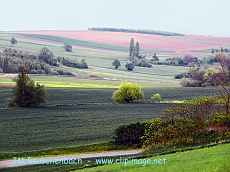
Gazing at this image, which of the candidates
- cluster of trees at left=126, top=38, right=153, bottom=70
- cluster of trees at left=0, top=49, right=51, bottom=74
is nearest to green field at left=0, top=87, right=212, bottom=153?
cluster of trees at left=0, top=49, right=51, bottom=74

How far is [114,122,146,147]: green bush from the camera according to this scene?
122ft

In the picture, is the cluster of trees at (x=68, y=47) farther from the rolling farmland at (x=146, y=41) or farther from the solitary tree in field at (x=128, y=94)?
the solitary tree in field at (x=128, y=94)

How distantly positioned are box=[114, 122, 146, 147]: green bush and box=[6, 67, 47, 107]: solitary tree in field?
24164 millimetres

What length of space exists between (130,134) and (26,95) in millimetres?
25237

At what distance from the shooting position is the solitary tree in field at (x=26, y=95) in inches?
2341

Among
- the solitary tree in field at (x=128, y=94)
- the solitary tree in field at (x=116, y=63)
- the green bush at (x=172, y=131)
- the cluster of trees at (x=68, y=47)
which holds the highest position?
the green bush at (x=172, y=131)

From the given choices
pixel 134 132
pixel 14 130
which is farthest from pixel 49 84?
pixel 134 132

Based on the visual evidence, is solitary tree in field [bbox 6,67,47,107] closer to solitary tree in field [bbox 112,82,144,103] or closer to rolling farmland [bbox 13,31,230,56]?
solitary tree in field [bbox 112,82,144,103]

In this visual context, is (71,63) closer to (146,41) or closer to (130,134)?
(146,41)

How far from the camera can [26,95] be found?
59.7 meters

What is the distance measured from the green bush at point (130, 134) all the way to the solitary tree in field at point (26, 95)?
79.3 ft

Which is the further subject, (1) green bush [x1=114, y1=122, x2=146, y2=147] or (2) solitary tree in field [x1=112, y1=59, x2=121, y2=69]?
(2) solitary tree in field [x1=112, y1=59, x2=121, y2=69]

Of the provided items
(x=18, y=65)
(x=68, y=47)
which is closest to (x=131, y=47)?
(x=68, y=47)

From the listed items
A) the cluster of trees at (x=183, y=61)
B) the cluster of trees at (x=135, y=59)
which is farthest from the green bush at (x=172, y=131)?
the cluster of trees at (x=183, y=61)
